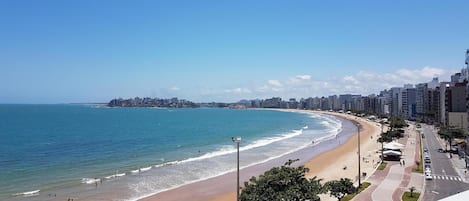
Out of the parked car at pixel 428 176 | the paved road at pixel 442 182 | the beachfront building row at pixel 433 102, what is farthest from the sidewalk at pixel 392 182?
the beachfront building row at pixel 433 102

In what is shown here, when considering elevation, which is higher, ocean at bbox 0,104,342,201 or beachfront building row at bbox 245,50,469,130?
beachfront building row at bbox 245,50,469,130

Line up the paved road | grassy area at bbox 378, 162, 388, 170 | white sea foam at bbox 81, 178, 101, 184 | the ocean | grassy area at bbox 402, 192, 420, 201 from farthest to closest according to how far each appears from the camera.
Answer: grassy area at bbox 378, 162, 388, 170 → white sea foam at bbox 81, 178, 101, 184 → the ocean → the paved road → grassy area at bbox 402, 192, 420, 201

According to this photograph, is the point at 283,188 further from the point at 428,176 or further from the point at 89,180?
the point at 89,180

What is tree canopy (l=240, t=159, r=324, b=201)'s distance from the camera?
13703mm

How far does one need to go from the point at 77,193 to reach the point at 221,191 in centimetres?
1052

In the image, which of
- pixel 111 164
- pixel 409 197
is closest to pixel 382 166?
pixel 409 197

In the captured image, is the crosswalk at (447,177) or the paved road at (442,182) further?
the crosswalk at (447,177)

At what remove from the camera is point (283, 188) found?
1416 cm

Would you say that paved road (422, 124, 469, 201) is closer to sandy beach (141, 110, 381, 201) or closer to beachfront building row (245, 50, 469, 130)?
sandy beach (141, 110, 381, 201)

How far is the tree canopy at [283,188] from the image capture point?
1370cm

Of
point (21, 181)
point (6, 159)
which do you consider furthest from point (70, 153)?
point (21, 181)

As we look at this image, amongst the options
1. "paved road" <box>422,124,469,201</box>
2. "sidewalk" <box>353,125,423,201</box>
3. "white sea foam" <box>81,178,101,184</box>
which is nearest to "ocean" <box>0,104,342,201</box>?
"white sea foam" <box>81,178,101,184</box>

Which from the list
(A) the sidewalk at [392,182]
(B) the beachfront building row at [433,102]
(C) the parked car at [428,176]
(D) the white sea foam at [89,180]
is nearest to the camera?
(A) the sidewalk at [392,182]

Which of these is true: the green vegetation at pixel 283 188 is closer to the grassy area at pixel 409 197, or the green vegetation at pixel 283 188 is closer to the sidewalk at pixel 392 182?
the sidewalk at pixel 392 182
